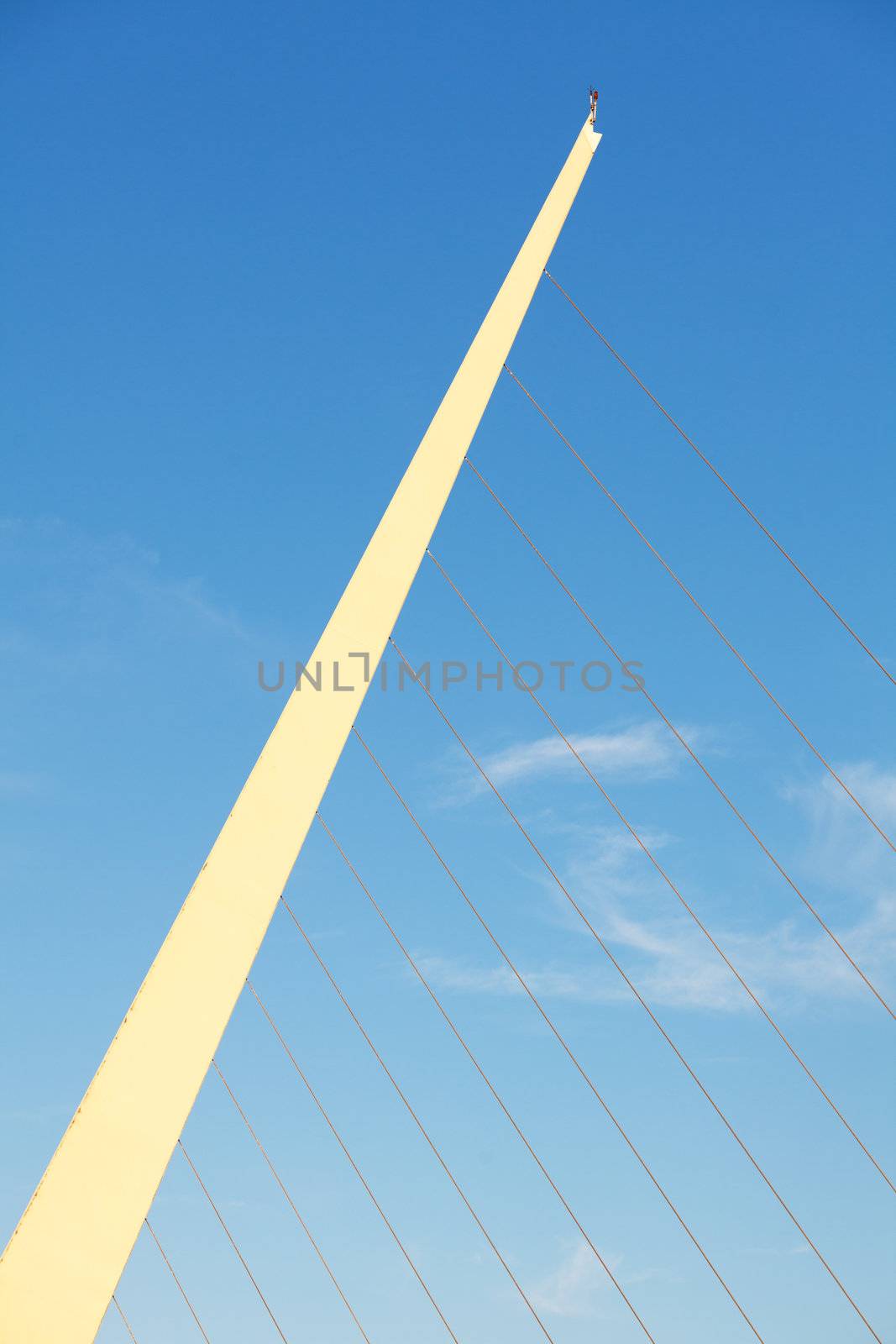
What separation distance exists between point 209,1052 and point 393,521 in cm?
415

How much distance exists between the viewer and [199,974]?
741 centimetres

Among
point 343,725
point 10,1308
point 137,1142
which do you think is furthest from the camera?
point 343,725

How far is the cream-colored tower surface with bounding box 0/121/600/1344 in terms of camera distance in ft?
21.2

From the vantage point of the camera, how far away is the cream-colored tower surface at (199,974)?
648 centimetres

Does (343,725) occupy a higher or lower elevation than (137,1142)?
higher

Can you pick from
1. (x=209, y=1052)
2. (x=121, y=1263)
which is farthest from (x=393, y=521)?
(x=121, y=1263)

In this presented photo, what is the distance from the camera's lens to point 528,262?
35.2 ft

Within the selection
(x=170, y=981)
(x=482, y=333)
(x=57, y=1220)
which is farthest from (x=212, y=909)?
(x=482, y=333)

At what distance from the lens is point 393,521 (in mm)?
9203

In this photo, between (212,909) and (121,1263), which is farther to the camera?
(212,909)

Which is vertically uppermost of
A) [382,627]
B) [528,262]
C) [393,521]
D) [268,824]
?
[528,262]

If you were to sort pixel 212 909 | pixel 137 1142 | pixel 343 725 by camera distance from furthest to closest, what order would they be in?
1. pixel 343 725
2. pixel 212 909
3. pixel 137 1142

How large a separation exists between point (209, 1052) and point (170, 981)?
1.67 ft

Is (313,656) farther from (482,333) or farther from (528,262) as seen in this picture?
(528,262)
